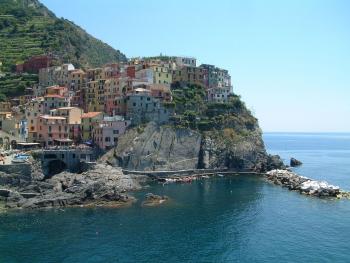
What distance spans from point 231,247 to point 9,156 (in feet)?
166

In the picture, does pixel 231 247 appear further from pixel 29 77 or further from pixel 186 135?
pixel 29 77

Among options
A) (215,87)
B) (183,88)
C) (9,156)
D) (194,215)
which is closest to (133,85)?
(183,88)

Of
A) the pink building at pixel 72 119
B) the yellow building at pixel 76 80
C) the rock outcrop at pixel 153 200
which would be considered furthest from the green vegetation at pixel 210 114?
the rock outcrop at pixel 153 200

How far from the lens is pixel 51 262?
46.3 metres

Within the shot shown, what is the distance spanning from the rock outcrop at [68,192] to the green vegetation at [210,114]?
32.4 m

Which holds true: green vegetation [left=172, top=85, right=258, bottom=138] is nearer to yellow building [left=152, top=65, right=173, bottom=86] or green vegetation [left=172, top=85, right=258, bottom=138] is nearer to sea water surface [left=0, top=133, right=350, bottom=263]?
yellow building [left=152, top=65, right=173, bottom=86]

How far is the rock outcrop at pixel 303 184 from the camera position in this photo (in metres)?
81.8

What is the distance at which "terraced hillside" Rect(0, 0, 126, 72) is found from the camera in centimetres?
14425

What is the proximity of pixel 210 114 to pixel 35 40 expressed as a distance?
252ft

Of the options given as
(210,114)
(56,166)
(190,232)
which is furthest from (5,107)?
(190,232)

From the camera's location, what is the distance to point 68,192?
73.9 metres

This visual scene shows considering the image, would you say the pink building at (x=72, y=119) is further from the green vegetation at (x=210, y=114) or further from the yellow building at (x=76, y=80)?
the green vegetation at (x=210, y=114)

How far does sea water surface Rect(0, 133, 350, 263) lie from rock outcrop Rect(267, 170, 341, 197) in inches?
153

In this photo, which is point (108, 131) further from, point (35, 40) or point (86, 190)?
point (35, 40)
